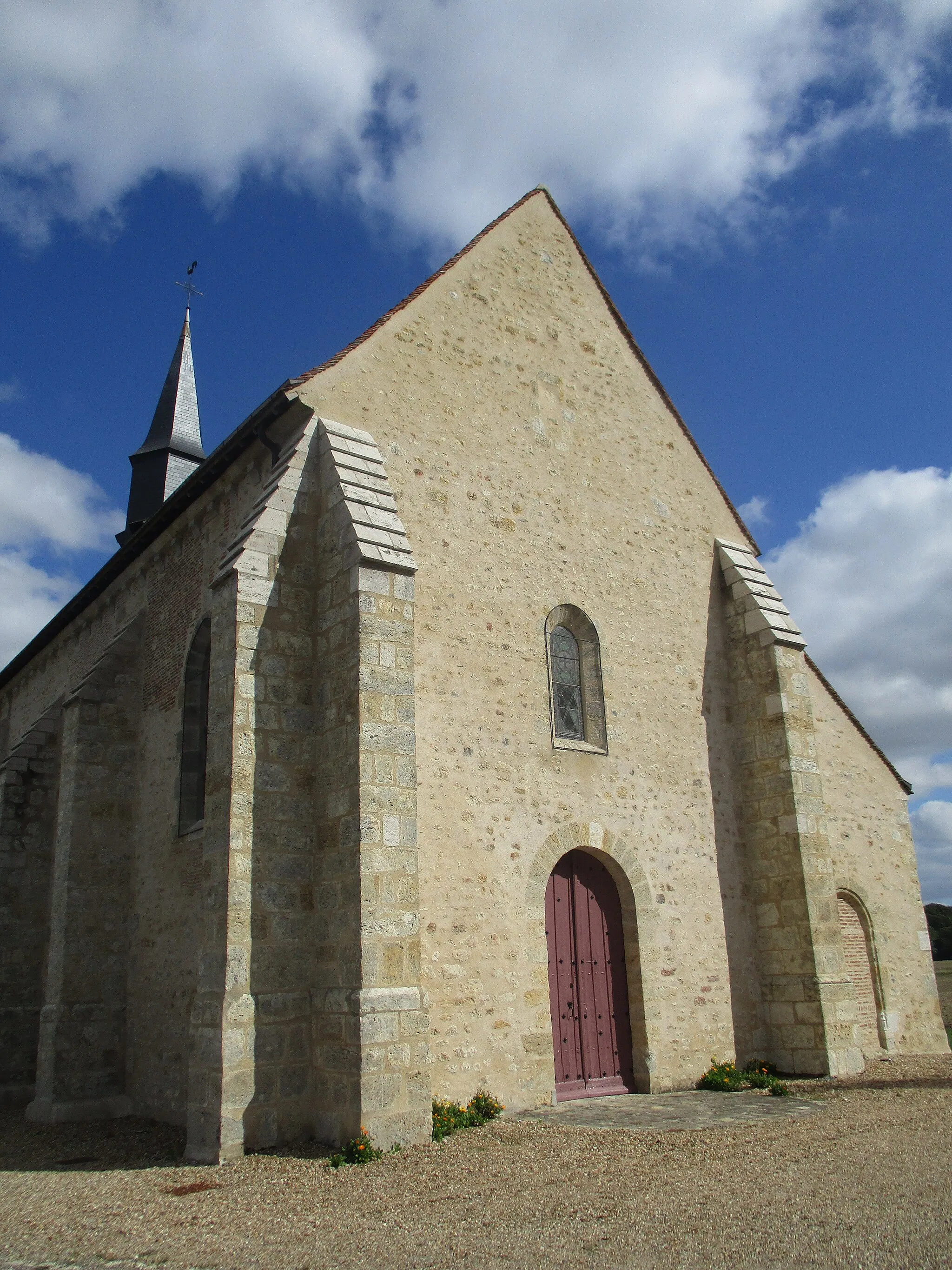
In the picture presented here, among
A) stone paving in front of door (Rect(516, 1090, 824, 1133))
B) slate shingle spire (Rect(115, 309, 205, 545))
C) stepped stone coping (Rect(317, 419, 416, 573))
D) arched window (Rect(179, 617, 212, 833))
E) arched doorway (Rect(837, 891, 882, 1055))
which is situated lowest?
stone paving in front of door (Rect(516, 1090, 824, 1133))

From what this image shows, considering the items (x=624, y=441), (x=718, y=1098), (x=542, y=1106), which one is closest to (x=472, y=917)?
(x=542, y=1106)

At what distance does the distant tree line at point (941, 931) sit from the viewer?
34.8m

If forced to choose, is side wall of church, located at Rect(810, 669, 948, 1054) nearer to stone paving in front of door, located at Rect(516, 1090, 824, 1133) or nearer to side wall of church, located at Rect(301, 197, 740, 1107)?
side wall of church, located at Rect(301, 197, 740, 1107)

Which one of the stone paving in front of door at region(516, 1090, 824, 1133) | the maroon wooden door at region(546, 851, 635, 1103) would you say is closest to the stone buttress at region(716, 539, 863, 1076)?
the stone paving in front of door at region(516, 1090, 824, 1133)

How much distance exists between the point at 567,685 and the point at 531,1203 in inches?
221

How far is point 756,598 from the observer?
12.0 meters

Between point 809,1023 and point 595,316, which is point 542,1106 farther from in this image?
point 595,316

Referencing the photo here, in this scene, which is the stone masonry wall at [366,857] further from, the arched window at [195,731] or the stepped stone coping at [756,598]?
the stepped stone coping at [756,598]

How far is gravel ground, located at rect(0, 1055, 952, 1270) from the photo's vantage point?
4.77 meters

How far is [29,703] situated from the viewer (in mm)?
15688

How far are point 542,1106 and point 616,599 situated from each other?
17.7ft

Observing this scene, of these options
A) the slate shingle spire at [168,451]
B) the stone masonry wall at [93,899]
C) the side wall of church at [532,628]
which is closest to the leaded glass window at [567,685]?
the side wall of church at [532,628]

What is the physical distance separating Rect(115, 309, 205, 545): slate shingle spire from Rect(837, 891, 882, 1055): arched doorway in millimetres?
15007

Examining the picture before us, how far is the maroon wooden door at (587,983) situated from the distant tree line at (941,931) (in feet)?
88.0
